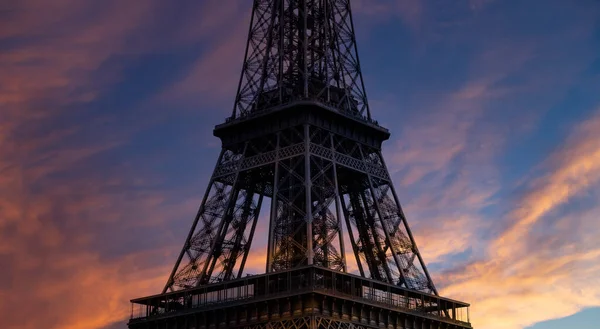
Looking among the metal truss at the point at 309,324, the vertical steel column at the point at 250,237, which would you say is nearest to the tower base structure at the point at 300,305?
the metal truss at the point at 309,324

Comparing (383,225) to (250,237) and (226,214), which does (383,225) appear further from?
(226,214)

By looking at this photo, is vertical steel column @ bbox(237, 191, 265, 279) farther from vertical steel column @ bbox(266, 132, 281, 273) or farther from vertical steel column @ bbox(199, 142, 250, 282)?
vertical steel column @ bbox(266, 132, 281, 273)

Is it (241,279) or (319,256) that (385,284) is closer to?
(319,256)

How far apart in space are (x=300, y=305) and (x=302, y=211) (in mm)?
10088

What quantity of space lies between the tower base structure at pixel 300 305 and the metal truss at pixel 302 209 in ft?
5.91

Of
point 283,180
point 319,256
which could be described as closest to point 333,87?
point 283,180

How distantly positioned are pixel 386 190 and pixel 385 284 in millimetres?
12733

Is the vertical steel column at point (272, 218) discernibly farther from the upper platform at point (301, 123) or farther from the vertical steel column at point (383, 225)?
the vertical steel column at point (383, 225)

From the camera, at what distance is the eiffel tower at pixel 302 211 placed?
270 feet

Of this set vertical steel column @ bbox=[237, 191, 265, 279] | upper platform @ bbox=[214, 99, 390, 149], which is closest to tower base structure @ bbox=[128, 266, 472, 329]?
vertical steel column @ bbox=[237, 191, 265, 279]

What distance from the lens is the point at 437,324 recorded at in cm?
8875

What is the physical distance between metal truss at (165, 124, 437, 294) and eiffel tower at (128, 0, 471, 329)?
11 cm

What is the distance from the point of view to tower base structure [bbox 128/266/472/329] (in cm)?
7975

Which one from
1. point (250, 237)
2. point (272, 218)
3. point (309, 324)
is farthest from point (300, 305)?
point (250, 237)
